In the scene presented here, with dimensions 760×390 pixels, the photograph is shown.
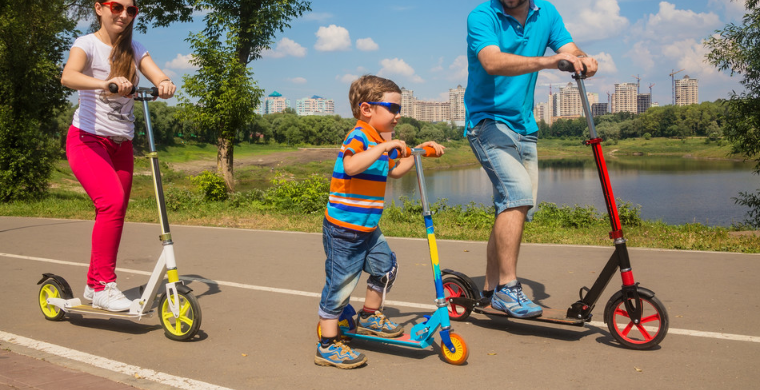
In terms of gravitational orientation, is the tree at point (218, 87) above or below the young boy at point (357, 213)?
above

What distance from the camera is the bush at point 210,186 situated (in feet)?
58.9

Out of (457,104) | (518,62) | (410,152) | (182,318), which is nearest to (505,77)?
(518,62)

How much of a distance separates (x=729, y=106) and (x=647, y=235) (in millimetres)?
11739

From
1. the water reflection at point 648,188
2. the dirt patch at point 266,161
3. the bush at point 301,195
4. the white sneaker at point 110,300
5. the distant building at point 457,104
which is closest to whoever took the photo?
the white sneaker at point 110,300

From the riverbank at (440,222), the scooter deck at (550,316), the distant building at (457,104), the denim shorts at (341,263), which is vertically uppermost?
the distant building at (457,104)

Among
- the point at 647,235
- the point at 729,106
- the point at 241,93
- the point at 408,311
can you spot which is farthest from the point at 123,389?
the point at 729,106

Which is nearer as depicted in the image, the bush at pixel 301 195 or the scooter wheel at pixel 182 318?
the scooter wheel at pixel 182 318

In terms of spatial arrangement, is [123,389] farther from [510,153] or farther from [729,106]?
[729,106]

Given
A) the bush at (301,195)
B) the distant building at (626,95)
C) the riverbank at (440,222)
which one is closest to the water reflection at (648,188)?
the bush at (301,195)

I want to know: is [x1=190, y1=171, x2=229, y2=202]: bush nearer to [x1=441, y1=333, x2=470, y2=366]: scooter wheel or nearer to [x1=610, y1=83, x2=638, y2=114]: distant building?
[x1=441, y1=333, x2=470, y2=366]: scooter wheel

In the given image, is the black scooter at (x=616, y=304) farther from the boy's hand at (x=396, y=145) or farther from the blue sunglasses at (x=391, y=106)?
the boy's hand at (x=396, y=145)

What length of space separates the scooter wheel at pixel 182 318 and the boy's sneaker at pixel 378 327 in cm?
104

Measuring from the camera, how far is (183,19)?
22.4 m

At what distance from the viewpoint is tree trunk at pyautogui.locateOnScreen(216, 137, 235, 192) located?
20.9 metres
